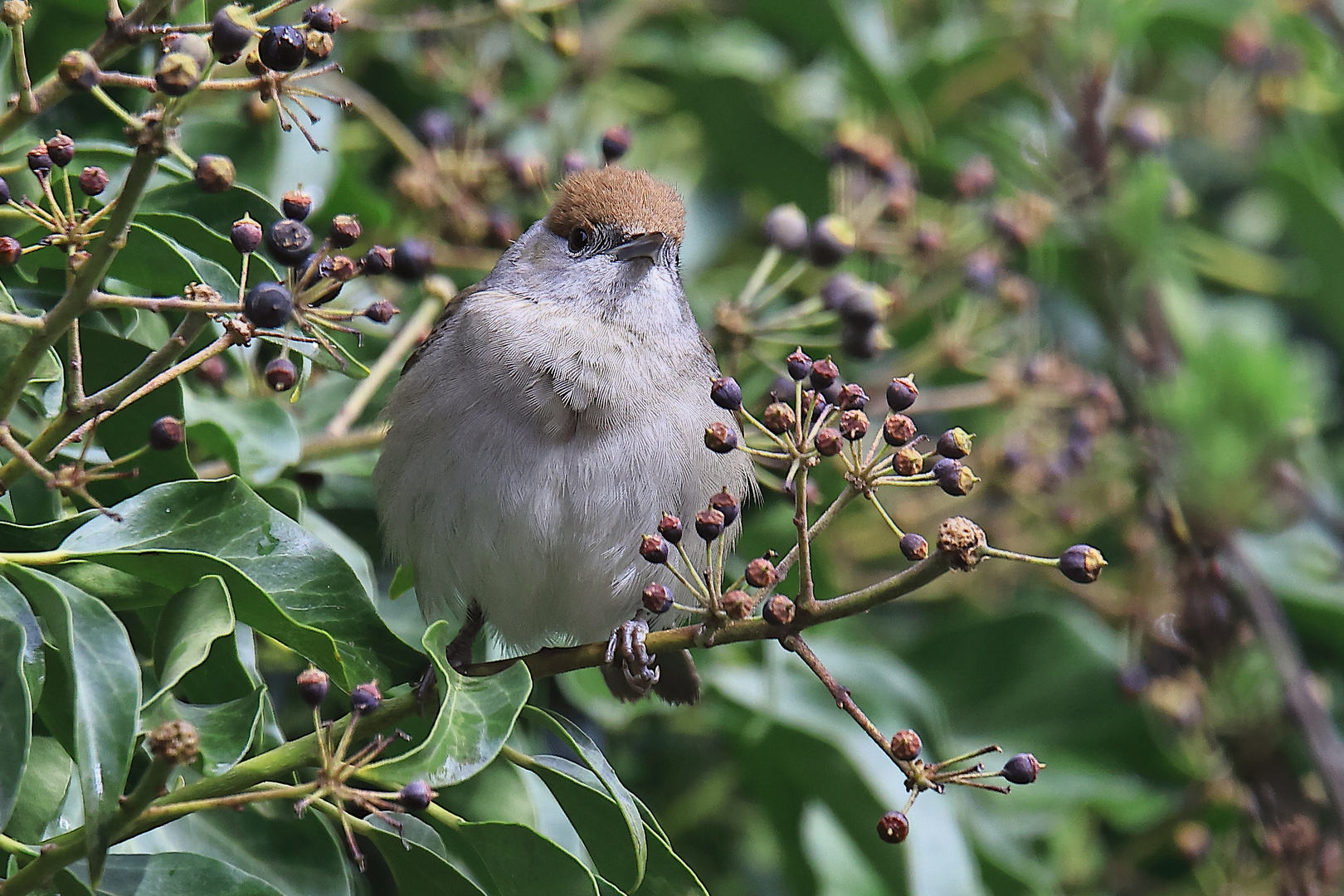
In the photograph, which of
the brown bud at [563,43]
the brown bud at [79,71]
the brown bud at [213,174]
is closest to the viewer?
the brown bud at [79,71]

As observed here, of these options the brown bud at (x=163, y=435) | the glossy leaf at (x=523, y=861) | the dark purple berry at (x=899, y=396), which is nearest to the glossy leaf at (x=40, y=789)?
the brown bud at (x=163, y=435)

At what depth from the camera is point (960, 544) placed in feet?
5.80

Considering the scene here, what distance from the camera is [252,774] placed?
6.29ft

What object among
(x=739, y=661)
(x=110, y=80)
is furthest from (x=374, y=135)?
(x=110, y=80)

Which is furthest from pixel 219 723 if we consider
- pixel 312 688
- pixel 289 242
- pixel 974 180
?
pixel 974 180

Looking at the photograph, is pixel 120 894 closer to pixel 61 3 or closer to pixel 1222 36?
pixel 61 3

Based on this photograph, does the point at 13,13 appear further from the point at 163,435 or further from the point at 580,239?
the point at 580,239

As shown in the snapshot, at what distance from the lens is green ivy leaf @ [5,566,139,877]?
1634 millimetres

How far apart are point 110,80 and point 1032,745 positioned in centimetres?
346

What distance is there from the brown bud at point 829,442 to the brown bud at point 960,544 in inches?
9.0

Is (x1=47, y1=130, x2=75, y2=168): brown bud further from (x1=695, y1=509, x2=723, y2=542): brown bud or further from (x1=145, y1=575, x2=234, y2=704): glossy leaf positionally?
(x1=695, y1=509, x2=723, y2=542): brown bud

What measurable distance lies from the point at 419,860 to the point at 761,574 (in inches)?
27.1

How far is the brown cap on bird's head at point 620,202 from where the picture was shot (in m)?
3.65

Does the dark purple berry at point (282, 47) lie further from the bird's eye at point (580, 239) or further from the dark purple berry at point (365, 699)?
the bird's eye at point (580, 239)
